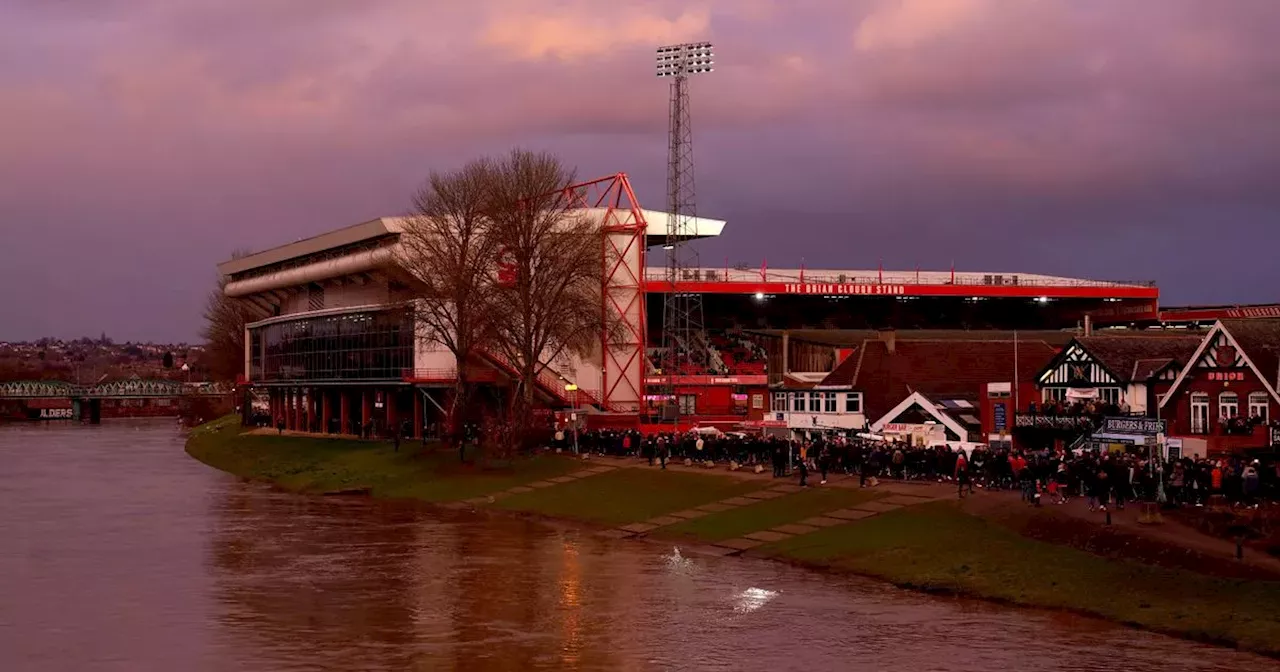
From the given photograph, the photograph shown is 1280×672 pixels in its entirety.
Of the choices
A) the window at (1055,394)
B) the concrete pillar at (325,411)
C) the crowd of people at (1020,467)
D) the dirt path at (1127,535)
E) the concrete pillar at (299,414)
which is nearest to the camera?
the dirt path at (1127,535)

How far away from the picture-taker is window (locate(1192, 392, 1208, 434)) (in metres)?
63.8

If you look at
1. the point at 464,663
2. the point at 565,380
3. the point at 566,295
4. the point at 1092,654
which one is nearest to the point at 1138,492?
the point at 1092,654

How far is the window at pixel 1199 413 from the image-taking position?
63844mm

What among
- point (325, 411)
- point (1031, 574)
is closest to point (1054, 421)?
point (1031, 574)

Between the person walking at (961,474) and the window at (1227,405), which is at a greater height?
the window at (1227,405)

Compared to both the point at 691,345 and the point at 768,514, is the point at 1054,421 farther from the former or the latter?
the point at 691,345

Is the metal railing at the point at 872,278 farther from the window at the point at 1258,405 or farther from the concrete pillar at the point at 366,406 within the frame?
the window at the point at 1258,405

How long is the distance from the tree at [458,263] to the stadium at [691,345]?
267 cm

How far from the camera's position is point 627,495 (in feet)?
227

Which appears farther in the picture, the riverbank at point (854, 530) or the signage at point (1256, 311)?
the signage at point (1256, 311)

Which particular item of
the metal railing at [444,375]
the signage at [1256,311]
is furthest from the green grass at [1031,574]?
the signage at [1256,311]

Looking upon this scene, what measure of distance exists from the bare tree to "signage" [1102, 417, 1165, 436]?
1571 inches

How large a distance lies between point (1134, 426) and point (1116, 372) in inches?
Answer: 624

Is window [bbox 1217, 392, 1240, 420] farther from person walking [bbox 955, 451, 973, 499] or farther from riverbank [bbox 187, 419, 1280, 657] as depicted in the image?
riverbank [bbox 187, 419, 1280, 657]
